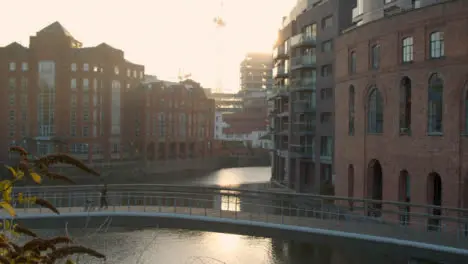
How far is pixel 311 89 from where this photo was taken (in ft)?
147

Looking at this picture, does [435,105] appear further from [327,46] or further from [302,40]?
[302,40]

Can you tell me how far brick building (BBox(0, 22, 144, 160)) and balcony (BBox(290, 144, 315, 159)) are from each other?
36497mm

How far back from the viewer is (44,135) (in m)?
73.5

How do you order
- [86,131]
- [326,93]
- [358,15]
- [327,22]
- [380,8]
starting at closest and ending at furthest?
[380,8], [358,15], [326,93], [327,22], [86,131]

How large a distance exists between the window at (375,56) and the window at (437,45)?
3.83 m

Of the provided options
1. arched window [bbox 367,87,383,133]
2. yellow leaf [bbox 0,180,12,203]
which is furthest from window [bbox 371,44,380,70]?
yellow leaf [bbox 0,180,12,203]

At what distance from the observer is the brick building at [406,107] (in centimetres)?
2264

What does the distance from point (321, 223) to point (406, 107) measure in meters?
9.59

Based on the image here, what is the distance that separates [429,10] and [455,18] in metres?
1.63

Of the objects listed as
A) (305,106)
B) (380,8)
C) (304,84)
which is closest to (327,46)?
(304,84)

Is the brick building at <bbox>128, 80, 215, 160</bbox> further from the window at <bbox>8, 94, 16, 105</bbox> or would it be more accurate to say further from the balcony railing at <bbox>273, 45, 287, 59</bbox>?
the balcony railing at <bbox>273, 45, 287, 59</bbox>

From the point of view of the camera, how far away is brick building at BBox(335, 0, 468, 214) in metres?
22.6

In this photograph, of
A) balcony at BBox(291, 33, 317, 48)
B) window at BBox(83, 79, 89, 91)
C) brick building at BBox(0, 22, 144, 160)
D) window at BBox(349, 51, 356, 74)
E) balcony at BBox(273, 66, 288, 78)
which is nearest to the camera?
window at BBox(349, 51, 356, 74)

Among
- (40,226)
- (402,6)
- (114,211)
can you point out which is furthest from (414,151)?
(40,226)
